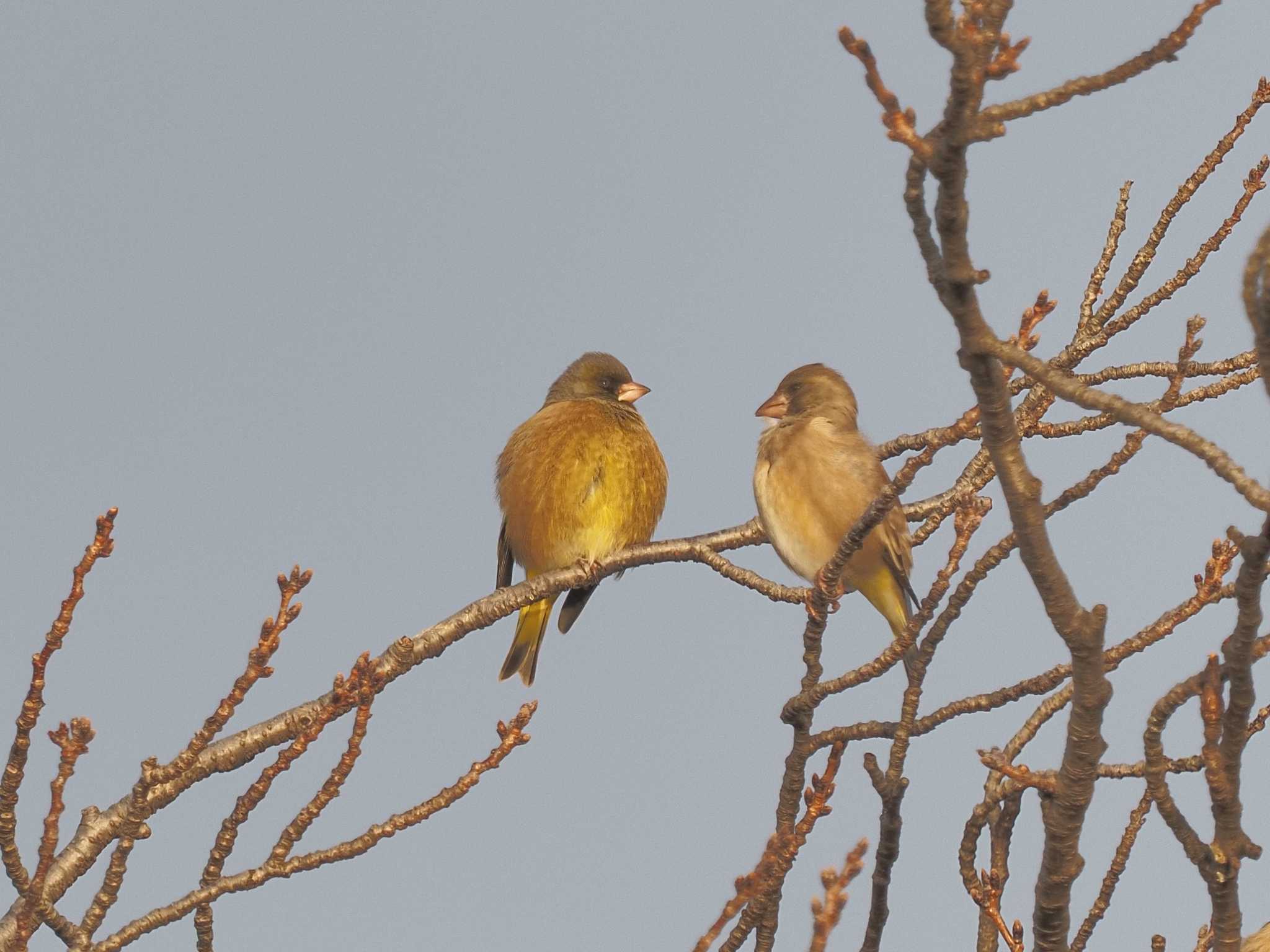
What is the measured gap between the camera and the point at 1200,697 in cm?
351

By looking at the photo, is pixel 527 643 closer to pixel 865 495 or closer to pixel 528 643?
pixel 528 643

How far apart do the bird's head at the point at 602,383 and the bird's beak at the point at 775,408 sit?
1683 mm

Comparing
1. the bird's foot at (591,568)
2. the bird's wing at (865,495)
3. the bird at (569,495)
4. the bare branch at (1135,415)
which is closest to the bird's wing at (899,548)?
the bird's wing at (865,495)

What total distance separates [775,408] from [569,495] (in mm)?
1375

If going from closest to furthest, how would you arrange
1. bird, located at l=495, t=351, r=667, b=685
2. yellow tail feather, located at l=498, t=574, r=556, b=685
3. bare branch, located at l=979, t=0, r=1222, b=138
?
bare branch, located at l=979, t=0, r=1222, b=138
bird, located at l=495, t=351, r=667, b=685
yellow tail feather, located at l=498, t=574, r=556, b=685

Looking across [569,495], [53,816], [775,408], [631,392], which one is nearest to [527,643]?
[569,495]

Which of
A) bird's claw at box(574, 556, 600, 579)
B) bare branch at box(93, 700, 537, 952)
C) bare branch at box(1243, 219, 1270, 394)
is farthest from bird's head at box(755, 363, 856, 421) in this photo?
bare branch at box(1243, 219, 1270, 394)

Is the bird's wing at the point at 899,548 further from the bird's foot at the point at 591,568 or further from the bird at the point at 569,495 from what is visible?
the bird at the point at 569,495

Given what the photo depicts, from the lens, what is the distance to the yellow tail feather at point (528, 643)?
864cm

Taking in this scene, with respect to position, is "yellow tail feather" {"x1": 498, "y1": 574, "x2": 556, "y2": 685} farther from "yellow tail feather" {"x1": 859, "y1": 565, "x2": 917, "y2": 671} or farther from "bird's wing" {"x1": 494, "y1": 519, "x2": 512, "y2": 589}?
"yellow tail feather" {"x1": 859, "y1": 565, "x2": 917, "y2": 671}

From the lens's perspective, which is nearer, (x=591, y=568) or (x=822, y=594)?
(x=822, y=594)

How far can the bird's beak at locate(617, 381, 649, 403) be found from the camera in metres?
8.88

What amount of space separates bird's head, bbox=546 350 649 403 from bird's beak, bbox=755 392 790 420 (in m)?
1.68

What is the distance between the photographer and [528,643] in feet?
28.5
